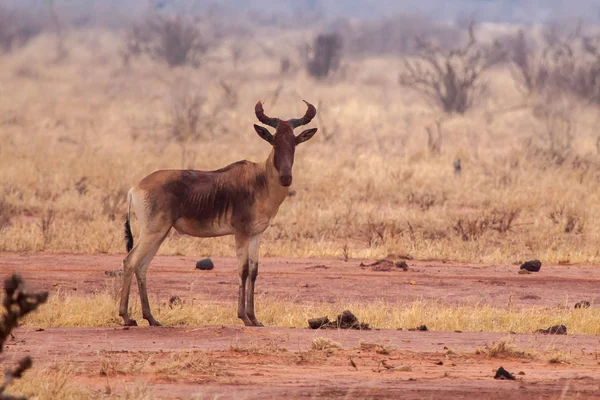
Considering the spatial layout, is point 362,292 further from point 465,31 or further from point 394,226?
point 465,31

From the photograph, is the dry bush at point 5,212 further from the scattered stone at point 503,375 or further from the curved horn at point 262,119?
the scattered stone at point 503,375

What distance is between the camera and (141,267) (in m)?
10.5

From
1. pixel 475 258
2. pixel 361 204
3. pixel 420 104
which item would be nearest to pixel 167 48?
pixel 420 104

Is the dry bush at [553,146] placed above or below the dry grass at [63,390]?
above

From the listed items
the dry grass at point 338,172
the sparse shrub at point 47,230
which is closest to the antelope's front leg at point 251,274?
the dry grass at point 338,172

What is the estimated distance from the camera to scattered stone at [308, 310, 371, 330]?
9.95 meters

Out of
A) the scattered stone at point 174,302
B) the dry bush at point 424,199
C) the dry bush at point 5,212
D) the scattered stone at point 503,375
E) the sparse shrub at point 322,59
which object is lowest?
the scattered stone at point 503,375

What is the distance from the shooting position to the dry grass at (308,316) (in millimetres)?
10398

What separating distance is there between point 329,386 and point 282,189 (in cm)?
314

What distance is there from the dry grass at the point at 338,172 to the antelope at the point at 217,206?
4162 millimetres

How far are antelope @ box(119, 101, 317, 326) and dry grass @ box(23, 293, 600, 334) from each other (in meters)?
0.32

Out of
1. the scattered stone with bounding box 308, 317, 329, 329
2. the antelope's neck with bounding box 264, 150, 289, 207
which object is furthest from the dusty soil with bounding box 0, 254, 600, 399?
the antelope's neck with bounding box 264, 150, 289, 207

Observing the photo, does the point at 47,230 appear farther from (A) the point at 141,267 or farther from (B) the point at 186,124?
(B) the point at 186,124

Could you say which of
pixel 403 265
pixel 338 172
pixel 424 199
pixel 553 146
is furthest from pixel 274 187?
pixel 553 146
